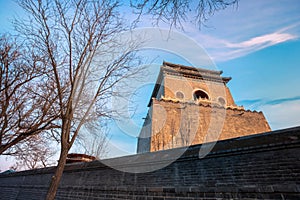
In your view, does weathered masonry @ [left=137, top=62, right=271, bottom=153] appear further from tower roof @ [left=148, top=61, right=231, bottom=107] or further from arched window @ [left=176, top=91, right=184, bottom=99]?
tower roof @ [left=148, top=61, right=231, bottom=107]

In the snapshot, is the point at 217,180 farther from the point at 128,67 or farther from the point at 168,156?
the point at 128,67

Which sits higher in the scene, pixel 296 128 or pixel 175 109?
pixel 175 109

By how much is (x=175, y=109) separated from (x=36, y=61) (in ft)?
34.3

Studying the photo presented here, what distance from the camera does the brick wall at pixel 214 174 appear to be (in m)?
2.97

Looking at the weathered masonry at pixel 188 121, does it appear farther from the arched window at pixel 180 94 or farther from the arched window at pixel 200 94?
the arched window at pixel 200 94

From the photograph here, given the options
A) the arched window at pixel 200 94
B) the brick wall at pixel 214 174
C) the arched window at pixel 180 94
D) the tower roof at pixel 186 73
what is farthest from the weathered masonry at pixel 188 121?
the brick wall at pixel 214 174

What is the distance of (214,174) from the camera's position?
3.68 meters

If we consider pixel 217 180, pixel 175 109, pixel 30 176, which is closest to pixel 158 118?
pixel 175 109

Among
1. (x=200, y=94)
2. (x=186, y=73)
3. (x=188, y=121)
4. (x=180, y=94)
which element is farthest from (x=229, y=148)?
(x=186, y=73)

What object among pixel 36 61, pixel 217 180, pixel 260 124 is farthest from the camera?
pixel 260 124

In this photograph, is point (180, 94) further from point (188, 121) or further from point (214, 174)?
point (214, 174)

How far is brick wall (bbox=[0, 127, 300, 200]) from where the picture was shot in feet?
9.76

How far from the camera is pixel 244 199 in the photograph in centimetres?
305

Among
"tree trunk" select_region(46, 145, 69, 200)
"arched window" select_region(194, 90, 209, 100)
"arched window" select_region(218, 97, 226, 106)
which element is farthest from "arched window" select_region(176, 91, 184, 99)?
"tree trunk" select_region(46, 145, 69, 200)
